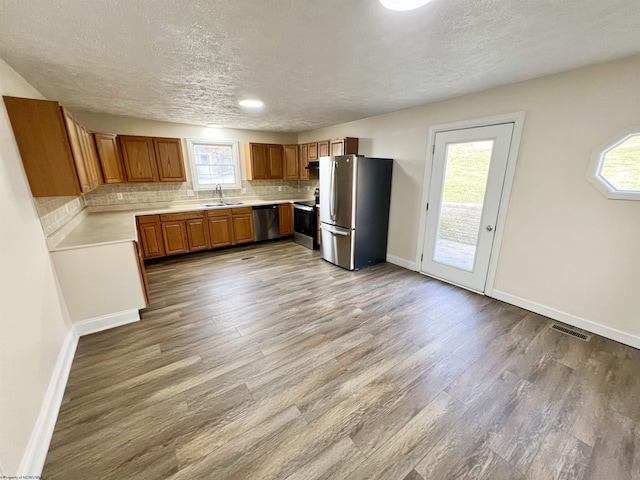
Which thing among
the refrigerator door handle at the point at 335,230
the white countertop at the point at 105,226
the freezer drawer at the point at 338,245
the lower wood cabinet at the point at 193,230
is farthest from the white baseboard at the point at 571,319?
the lower wood cabinet at the point at 193,230

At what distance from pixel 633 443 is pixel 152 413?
2902 millimetres

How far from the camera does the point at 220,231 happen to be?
4.85 m

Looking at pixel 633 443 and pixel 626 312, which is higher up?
pixel 626 312

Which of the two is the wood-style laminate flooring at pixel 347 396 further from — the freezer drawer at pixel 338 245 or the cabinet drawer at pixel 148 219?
the cabinet drawer at pixel 148 219

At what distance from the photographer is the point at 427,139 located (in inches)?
136

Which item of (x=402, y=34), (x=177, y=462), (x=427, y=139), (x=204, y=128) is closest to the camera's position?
(x=177, y=462)

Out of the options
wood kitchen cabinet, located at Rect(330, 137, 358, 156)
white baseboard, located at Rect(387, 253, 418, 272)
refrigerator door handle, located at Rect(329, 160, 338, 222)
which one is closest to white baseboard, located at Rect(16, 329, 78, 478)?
refrigerator door handle, located at Rect(329, 160, 338, 222)

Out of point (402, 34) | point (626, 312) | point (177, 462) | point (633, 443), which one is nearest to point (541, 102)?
point (402, 34)

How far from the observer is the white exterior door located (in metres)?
2.86

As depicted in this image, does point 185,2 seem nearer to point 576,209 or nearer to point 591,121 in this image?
point 591,121

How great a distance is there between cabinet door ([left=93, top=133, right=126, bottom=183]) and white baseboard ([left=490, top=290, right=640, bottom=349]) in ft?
18.3

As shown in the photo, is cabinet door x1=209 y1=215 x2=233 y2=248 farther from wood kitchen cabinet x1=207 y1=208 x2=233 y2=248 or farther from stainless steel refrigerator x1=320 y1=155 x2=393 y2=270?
stainless steel refrigerator x1=320 y1=155 x2=393 y2=270

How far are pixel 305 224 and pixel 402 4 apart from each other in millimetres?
4032

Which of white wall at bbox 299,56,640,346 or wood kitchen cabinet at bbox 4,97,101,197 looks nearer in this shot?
wood kitchen cabinet at bbox 4,97,101,197
